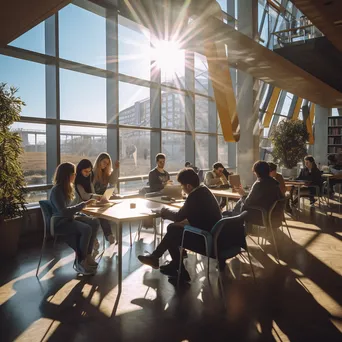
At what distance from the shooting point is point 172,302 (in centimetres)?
317

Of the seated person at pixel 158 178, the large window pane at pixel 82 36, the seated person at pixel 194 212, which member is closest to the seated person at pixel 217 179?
the seated person at pixel 158 178

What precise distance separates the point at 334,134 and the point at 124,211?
41.5 feet

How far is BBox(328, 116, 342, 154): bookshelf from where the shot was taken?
13.7 meters

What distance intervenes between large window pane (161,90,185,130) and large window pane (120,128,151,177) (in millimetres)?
713

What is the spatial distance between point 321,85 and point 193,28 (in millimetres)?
5973

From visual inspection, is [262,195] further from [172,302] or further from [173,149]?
[173,149]

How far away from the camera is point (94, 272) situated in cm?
391

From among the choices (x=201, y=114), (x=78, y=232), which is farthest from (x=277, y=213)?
(x=201, y=114)

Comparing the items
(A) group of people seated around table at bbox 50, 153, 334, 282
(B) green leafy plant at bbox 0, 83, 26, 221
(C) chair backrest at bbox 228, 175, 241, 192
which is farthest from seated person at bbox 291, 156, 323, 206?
(B) green leafy plant at bbox 0, 83, 26, 221

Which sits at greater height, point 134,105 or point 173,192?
point 134,105

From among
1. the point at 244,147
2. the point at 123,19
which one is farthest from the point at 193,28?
the point at 244,147

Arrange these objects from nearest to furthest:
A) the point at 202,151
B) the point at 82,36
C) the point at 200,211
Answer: the point at 200,211 → the point at 82,36 → the point at 202,151

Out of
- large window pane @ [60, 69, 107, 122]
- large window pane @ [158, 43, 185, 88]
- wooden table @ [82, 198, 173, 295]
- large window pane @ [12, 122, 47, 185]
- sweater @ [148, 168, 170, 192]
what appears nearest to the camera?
wooden table @ [82, 198, 173, 295]

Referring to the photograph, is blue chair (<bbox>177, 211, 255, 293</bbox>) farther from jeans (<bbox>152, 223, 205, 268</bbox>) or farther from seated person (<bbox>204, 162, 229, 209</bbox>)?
seated person (<bbox>204, 162, 229, 209</bbox>)
